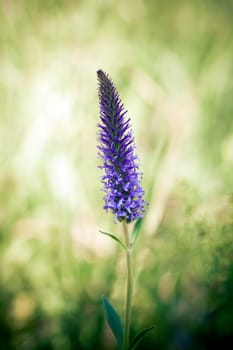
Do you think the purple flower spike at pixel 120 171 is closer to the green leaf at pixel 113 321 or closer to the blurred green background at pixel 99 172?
the green leaf at pixel 113 321

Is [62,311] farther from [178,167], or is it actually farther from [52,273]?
[178,167]

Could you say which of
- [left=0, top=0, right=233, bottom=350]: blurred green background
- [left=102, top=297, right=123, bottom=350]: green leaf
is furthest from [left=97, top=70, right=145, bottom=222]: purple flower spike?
[left=0, top=0, right=233, bottom=350]: blurred green background

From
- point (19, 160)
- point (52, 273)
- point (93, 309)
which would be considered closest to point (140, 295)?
point (93, 309)

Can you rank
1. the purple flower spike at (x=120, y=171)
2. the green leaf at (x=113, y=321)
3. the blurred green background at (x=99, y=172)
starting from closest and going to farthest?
1. the purple flower spike at (x=120, y=171)
2. the green leaf at (x=113, y=321)
3. the blurred green background at (x=99, y=172)

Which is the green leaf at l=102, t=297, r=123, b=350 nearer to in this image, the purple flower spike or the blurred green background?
the purple flower spike

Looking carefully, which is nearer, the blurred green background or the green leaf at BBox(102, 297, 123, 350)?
the green leaf at BBox(102, 297, 123, 350)

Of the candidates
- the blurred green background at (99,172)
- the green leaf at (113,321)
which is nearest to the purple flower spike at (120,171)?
the green leaf at (113,321)

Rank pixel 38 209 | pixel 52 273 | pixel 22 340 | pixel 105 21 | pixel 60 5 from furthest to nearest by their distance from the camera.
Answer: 1. pixel 105 21
2. pixel 60 5
3. pixel 38 209
4. pixel 52 273
5. pixel 22 340

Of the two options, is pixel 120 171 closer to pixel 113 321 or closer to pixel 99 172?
pixel 113 321
